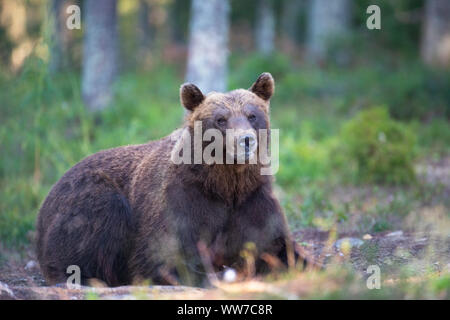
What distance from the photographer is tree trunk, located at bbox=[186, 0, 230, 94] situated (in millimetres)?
12047

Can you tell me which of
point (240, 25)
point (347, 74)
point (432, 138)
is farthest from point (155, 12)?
point (432, 138)

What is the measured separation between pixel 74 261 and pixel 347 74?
14.0 meters

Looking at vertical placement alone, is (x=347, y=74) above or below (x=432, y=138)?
above

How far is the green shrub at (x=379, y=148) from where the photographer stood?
9688 millimetres

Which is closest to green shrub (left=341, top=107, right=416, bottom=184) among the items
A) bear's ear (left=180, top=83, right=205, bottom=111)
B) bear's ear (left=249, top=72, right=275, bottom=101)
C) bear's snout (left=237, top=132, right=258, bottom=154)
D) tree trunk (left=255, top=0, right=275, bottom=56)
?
bear's ear (left=249, top=72, right=275, bottom=101)

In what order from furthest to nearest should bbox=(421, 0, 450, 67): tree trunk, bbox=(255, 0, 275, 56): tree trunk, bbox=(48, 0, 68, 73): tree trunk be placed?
bbox=(255, 0, 275, 56): tree trunk → bbox=(421, 0, 450, 67): tree trunk → bbox=(48, 0, 68, 73): tree trunk

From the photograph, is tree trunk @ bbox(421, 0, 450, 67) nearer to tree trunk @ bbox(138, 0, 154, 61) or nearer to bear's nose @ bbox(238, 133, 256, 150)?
tree trunk @ bbox(138, 0, 154, 61)

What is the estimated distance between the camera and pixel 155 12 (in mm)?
37531

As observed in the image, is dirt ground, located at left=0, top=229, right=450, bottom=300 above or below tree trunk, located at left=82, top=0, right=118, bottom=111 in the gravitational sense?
below

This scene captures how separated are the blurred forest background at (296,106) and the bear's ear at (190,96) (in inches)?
86.3

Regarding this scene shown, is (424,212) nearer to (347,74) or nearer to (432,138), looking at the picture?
(432,138)

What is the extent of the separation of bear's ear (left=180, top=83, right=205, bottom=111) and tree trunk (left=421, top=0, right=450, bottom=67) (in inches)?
473

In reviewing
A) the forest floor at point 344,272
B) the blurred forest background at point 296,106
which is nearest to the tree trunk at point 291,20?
the blurred forest background at point 296,106

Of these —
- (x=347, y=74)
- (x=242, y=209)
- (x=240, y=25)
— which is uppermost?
(x=240, y=25)
